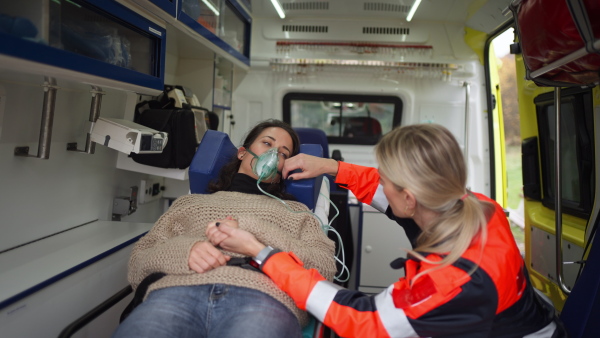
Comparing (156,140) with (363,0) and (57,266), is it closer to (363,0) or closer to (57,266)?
(57,266)

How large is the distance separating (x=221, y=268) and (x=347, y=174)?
A: 916 millimetres

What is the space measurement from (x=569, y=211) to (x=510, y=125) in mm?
2920

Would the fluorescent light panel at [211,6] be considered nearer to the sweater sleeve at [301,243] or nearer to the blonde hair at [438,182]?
the sweater sleeve at [301,243]

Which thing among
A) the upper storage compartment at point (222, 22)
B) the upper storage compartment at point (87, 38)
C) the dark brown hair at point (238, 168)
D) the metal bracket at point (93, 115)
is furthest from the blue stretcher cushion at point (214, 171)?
the upper storage compartment at point (222, 22)

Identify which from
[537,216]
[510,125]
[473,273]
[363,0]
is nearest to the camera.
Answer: [473,273]

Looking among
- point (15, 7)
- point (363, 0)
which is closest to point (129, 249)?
point (15, 7)

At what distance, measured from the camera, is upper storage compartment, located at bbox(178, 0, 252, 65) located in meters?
2.91

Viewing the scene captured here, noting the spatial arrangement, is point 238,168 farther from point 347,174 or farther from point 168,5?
point 168,5

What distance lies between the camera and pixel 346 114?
4.68 m

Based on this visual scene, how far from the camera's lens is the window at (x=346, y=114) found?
4656 millimetres

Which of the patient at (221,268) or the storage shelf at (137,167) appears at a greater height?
the storage shelf at (137,167)

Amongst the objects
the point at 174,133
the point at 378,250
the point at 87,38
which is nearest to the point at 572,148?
the point at 378,250

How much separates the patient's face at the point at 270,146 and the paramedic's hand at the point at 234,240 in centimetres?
66

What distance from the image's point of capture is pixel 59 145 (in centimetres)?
247
